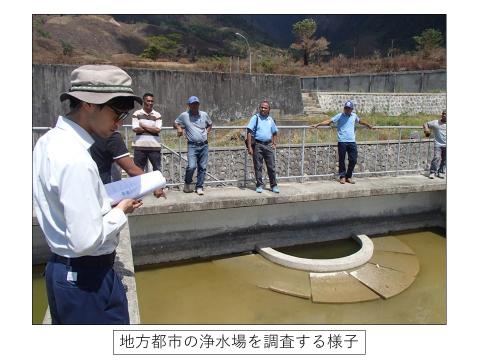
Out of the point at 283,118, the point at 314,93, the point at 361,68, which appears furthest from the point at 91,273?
the point at 361,68

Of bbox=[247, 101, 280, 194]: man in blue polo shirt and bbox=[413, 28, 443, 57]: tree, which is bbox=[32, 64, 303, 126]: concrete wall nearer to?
bbox=[247, 101, 280, 194]: man in blue polo shirt

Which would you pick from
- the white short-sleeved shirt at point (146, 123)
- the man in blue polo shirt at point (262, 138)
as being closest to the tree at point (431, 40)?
the man in blue polo shirt at point (262, 138)

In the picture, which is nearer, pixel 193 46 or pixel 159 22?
pixel 193 46

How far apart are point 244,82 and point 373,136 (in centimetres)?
900

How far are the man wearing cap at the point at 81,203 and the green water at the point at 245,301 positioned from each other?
2.81 m

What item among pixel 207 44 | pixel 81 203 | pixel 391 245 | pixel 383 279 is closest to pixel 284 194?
pixel 383 279

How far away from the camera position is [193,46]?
4878 centimetres

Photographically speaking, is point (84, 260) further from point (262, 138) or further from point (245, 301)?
point (262, 138)

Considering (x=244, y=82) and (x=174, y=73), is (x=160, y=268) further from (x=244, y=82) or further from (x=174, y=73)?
(x=244, y=82)

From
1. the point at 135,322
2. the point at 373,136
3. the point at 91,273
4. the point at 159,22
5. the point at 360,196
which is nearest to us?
the point at 91,273

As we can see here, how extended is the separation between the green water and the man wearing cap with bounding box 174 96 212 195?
1.28m

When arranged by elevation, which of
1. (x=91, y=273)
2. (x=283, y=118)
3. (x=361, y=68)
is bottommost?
(x=91, y=273)

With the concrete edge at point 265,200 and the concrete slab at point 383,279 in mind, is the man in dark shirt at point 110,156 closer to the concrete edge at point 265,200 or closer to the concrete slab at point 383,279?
the concrete edge at point 265,200

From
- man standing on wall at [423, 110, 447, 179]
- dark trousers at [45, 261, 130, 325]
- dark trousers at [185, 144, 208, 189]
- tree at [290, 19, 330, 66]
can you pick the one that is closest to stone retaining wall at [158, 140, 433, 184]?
man standing on wall at [423, 110, 447, 179]
